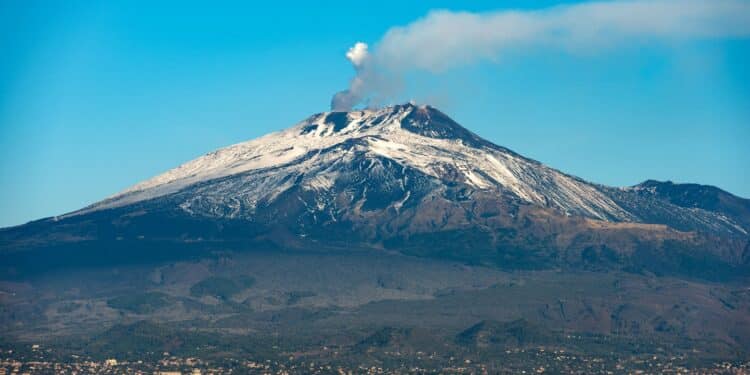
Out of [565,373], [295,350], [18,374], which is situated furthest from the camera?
[295,350]

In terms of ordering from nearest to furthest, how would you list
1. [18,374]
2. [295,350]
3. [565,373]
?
1. [18,374]
2. [565,373]
3. [295,350]

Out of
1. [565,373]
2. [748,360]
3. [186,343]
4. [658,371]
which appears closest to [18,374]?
[186,343]

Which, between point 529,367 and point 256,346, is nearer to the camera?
point 529,367

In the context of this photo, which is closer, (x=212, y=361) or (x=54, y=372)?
(x=54, y=372)

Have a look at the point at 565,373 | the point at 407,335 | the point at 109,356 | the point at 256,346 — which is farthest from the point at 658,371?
the point at 109,356

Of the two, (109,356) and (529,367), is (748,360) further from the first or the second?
(109,356)

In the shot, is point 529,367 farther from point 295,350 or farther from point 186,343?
point 186,343

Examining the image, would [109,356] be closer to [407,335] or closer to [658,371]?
[407,335]

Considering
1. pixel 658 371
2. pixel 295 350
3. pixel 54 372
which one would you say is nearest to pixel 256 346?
pixel 295 350
